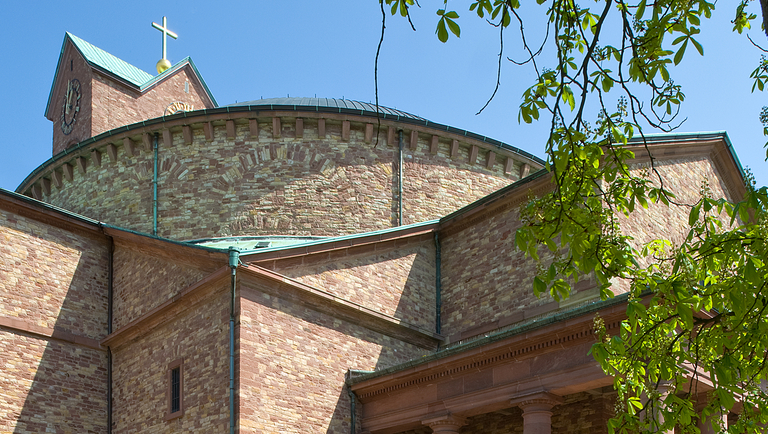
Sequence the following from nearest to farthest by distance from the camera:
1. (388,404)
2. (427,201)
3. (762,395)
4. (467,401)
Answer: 1. (762,395)
2. (467,401)
3. (388,404)
4. (427,201)

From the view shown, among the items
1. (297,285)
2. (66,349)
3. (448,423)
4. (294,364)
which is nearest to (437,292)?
(297,285)

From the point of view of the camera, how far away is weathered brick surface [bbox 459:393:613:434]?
47.6 feet

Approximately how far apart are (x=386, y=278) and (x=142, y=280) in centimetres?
566

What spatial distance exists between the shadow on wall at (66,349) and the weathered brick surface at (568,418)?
8465mm

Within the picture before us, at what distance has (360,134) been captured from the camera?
21.7m

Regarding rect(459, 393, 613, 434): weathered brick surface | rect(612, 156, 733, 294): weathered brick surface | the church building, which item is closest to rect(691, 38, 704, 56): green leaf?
the church building

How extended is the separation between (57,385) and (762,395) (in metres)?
14.9

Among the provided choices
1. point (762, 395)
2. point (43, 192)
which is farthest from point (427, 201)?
point (762, 395)

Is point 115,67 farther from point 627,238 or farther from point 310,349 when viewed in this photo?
point 627,238

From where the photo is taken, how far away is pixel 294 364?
15.6 meters

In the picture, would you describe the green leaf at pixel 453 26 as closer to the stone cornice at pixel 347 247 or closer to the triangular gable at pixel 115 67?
the stone cornice at pixel 347 247

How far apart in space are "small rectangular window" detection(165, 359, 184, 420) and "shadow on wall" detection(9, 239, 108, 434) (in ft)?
8.42

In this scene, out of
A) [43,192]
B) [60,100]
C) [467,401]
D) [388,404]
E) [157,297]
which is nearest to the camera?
[467,401]

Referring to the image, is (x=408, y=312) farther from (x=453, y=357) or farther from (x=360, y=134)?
(x=360, y=134)
